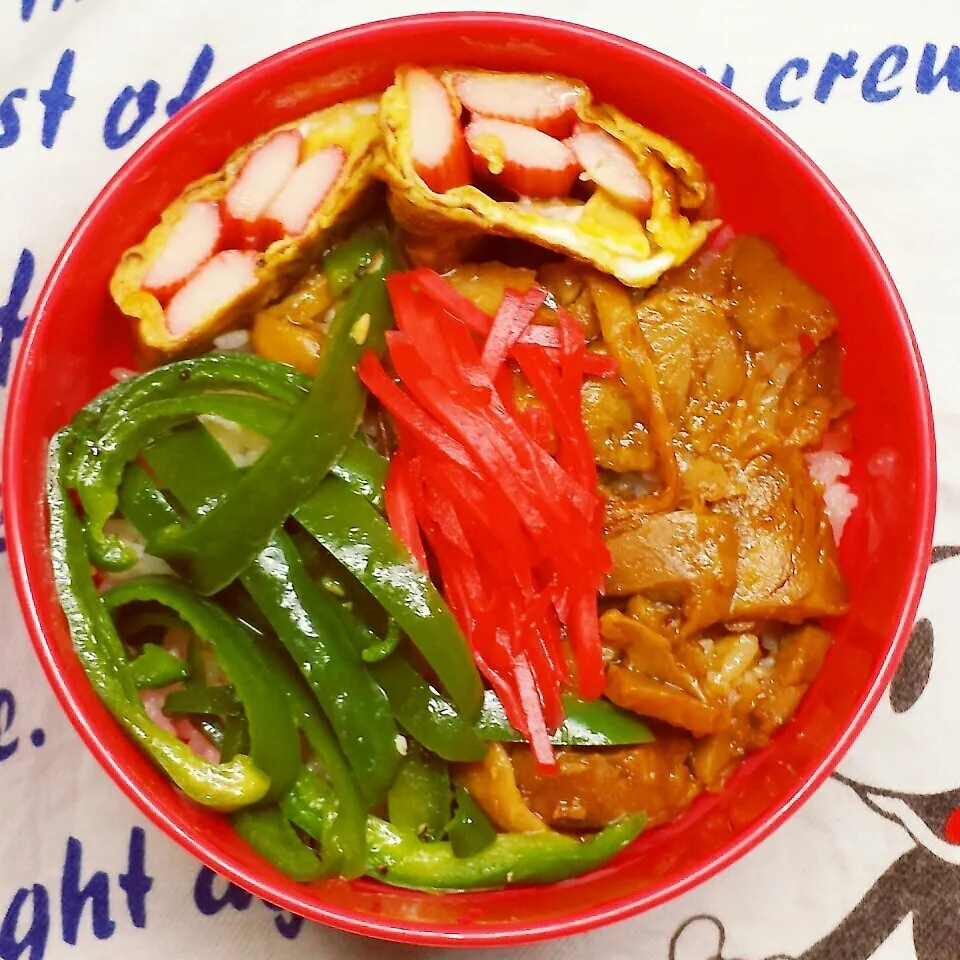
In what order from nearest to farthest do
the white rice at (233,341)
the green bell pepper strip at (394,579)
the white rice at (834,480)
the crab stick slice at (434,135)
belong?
the green bell pepper strip at (394,579) → the crab stick slice at (434,135) → the white rice at (233,341) → the white rice at (834,480)

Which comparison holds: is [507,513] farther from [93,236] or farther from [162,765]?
[93,236]

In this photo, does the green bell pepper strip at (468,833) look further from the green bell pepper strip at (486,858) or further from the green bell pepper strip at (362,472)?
the green bell pepper strip at (362,472)

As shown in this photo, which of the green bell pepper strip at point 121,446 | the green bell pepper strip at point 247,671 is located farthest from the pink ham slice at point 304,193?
the green bell pepper strip at point 247,671

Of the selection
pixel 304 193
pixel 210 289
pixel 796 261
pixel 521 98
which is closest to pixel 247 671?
pixel 210 289

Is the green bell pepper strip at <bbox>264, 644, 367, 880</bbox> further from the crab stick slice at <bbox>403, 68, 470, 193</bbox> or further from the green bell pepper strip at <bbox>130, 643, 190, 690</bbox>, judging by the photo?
the crab stick slice at <bbox>403, 68, 470, 193</bbox>

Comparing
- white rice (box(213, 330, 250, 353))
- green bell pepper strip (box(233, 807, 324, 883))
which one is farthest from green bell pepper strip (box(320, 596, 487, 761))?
white rice (box(213, 330, 250, 353))

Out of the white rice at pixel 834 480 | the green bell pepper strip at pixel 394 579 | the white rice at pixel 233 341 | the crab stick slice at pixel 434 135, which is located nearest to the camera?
the green bell pepper strip at pixel 394 579

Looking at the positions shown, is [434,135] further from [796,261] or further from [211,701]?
[211,701]
